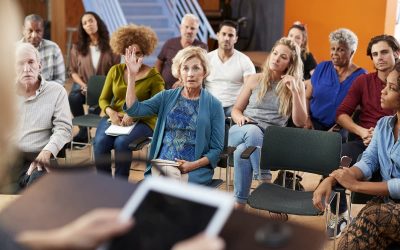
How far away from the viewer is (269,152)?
3.57 metres

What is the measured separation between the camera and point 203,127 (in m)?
3.56

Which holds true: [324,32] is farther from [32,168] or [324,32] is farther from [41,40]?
[32,168]

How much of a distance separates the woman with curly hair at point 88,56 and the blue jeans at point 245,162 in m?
1.89

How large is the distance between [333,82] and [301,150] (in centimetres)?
125

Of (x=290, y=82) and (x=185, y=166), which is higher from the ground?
(x=290, y=82)

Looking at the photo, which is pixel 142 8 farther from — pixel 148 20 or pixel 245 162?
pixel 245 162

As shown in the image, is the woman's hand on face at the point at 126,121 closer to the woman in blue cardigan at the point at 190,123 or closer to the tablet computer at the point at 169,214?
the woman in blue cardigan at the point at 190,123

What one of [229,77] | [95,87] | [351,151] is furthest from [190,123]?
[95,87]

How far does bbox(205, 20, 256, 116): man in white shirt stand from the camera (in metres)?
4.94

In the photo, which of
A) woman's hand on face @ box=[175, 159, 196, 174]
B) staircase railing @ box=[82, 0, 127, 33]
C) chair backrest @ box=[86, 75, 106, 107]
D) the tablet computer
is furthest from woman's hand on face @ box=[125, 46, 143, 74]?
staircase railing @ box=[82, 0, 127, 33]

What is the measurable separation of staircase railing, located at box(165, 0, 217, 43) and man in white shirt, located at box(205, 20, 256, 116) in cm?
337

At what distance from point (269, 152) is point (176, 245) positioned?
290 centimetres

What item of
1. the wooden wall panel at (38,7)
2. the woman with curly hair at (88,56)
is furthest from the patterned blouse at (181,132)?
the wooden wall panel at (38,7)

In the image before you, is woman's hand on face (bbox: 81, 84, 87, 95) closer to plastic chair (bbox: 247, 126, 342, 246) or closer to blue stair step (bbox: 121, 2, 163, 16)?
plastic chair (bbox: 247, 126, 342, 246)
